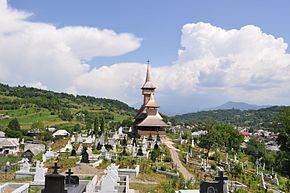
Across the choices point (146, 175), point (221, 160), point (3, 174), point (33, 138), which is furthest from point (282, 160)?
point (33, 138)

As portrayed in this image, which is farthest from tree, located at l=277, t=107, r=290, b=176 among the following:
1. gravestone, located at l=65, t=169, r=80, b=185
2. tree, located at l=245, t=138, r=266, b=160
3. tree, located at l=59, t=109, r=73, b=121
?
tree, located at l=59, t=109, r=73, b=121

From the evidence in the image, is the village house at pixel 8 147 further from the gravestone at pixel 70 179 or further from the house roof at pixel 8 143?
the gravestone at pixel 70 179

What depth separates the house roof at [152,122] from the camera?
50.6m

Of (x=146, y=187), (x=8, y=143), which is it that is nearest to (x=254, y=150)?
(x=8, y=143)

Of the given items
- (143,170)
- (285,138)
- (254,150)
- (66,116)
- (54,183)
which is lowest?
(254,150)

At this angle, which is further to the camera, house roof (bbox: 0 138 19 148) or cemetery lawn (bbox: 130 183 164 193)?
house roof (bbox: 0 138 19 148)

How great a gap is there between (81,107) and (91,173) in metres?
120

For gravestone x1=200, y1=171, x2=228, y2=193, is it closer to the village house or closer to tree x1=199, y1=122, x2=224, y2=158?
tree x1=199, y1=122, x2=224, y2=158

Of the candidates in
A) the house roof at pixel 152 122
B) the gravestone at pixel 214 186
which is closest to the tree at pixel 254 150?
the house roof at pixel 152 122

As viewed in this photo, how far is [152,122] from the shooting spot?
2021 inches

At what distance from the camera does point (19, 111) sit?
118 m

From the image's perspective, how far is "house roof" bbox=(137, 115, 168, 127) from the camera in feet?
166

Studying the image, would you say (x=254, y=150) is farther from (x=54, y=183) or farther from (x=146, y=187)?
(x=54, y=183)

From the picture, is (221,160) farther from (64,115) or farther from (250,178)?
(64,115)
